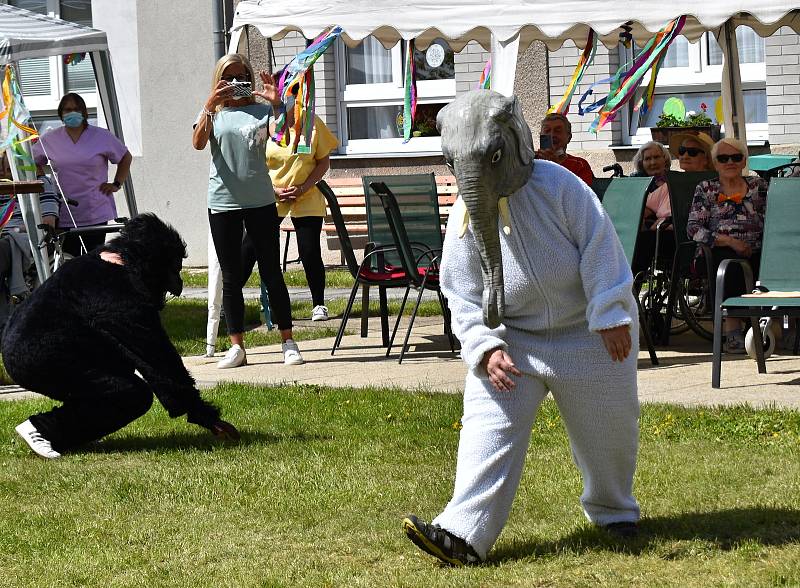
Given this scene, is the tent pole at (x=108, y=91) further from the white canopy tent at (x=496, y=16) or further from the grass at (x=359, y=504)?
the grass at (x=359, y=504)

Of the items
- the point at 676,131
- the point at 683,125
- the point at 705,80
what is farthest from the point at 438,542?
the point at 705,80

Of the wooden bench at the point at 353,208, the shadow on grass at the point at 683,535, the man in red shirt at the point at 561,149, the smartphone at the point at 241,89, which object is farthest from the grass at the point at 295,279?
the shadow on grass at the point at 683,535

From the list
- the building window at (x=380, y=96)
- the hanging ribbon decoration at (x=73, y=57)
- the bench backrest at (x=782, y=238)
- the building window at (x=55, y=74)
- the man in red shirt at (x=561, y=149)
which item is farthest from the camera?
the building window at (x=55, y=74)

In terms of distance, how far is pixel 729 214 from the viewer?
1023 centimetres

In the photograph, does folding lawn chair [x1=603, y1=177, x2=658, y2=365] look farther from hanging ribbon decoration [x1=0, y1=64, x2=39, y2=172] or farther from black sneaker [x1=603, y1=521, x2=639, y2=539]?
hanging ribbon decoration [x1=0, y1=64, x2=39, y2=172]

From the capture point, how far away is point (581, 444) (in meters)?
5.04

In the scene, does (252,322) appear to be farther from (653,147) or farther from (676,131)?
(676,131)

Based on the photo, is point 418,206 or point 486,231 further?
point 418,206

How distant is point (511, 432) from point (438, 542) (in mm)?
434

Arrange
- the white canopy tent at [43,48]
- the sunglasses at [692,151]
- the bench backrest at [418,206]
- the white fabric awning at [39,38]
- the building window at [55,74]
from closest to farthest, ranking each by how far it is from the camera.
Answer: the bench backrest at [418,206] → the sunglasses at [692,151] → the white canopy tent at [43,48] → the white fabric awning at [39,38] → the building window at [55,74]

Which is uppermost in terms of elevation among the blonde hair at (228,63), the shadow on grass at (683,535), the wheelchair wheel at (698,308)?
the blonde hair at (228,63)

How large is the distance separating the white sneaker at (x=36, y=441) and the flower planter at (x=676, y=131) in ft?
30.4

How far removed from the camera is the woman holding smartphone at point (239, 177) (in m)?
9.95

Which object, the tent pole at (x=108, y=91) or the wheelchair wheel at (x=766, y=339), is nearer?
the wheelchair wheel at (x=766, y=339)
